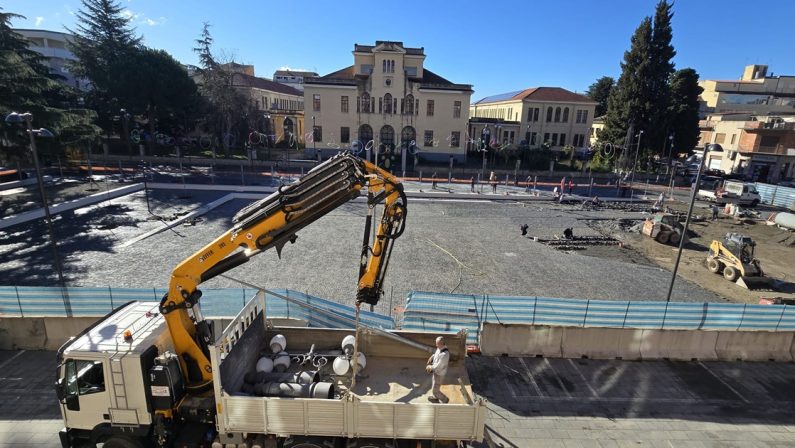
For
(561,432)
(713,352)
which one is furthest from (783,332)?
(561,432)

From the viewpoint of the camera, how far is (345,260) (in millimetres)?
19891

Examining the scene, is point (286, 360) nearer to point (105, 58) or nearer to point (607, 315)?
point (607, 315)

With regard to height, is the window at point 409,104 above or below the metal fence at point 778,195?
above

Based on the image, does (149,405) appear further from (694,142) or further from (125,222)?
(694,142)

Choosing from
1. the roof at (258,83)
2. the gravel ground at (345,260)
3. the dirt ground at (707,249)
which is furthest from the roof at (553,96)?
the roof at (258,83)

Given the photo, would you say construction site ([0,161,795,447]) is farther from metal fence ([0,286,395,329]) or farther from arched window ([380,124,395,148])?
arched window ([380,124,395,148])

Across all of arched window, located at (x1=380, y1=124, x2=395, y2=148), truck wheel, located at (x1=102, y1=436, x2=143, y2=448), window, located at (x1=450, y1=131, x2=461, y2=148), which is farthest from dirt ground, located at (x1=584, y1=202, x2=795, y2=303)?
arched window, located at (x1=380, y1=124, x2=395, y2=148)

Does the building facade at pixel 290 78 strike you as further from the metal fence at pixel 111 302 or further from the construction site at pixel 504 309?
the metal fence at pixel 111 302

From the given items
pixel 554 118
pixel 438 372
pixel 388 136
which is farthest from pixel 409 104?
pixel 438 372

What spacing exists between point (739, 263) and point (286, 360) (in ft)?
68.8

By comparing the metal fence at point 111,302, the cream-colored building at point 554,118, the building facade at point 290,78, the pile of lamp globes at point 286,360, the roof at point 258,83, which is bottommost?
the metal fence at point 111,302

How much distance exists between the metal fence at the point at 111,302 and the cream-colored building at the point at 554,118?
5228 cm

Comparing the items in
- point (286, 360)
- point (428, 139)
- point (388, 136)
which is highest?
point (388, 136)

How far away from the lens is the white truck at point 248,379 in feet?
22.5
